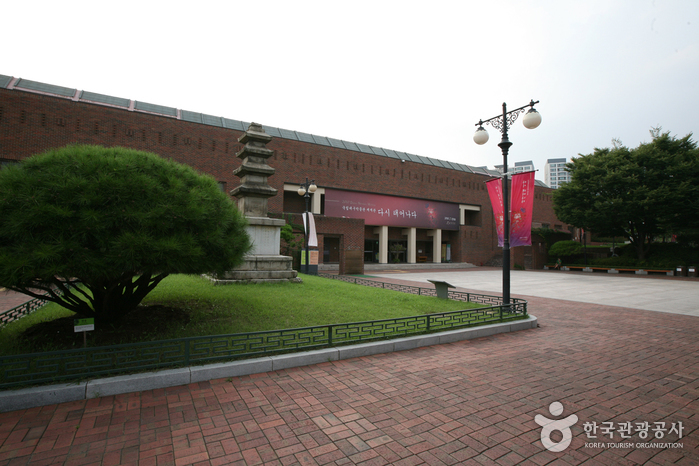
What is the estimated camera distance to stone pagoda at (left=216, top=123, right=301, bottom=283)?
10.4 metres

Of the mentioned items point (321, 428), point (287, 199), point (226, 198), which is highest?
point (287, 199)

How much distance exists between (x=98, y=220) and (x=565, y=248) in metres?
37.2

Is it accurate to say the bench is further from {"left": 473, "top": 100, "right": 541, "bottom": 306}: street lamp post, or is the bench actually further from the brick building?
{"left": 473, "top": 100, "right": 541, "bottom": 306}: street lamp post

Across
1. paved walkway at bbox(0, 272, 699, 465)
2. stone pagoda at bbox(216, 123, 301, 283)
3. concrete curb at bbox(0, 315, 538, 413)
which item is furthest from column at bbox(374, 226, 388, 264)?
paved walkway at bbox(0, 272, 699, 465)

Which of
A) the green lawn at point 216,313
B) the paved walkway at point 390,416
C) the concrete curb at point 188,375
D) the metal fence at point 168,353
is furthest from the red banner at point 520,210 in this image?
the concrete curb at point 188,375

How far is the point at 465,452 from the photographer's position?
2910mm

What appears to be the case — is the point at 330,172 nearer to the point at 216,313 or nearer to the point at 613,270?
the point at 216,313

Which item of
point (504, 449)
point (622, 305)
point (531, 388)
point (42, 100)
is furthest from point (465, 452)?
point (42, 100)

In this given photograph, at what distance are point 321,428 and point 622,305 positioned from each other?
11.9 metres

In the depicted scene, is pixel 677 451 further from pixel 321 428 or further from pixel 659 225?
pixel 659 225

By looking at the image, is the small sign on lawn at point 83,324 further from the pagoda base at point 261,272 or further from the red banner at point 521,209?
the red banner at point 521,209

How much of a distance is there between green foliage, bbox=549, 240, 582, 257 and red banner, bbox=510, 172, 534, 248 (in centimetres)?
2937

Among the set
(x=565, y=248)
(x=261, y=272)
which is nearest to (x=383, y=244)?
(x=565, y=248)

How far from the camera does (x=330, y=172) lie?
29328 mm
